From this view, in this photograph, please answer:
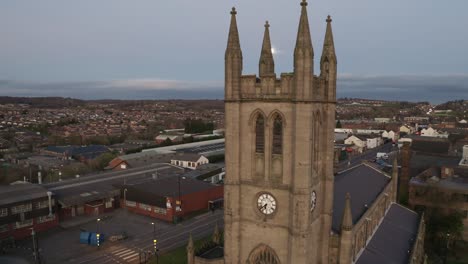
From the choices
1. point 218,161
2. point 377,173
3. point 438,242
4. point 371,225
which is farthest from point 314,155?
point 218,161

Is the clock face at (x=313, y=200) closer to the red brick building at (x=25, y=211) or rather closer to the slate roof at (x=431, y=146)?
the red brick building at (x=25, y=211)

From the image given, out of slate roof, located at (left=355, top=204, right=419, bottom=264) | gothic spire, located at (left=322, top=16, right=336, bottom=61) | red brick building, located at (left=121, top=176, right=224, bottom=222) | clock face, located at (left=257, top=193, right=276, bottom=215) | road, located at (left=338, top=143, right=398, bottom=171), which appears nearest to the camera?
clock face, located at (left=257, top=193, right=276, bottom=215)

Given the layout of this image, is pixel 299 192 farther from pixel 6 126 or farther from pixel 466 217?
pixel 6 126

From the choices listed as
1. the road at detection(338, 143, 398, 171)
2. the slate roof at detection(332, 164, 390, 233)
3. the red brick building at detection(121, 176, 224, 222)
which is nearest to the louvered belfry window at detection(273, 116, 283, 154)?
the slate roof at detection(332, 164, 390, 233)

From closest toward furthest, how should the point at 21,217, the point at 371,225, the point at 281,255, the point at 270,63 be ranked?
the point at 281,255 < the point at 270,63 < the point at 371,225 < the point at 21,217

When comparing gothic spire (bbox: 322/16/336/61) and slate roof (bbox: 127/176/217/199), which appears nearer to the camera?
gothic spire (bbox: 322/16/336/61)

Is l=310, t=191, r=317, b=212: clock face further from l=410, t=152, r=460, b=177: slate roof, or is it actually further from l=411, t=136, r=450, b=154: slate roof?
l=411, t=136, r=450, b=154: slate roof
